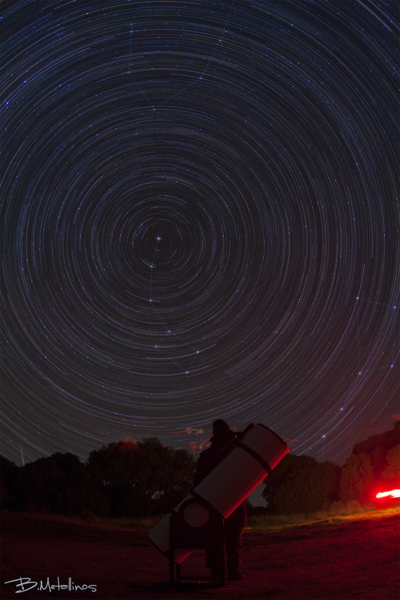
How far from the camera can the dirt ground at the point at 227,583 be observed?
5766mm

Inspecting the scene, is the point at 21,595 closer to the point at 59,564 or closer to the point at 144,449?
the point at 59,564

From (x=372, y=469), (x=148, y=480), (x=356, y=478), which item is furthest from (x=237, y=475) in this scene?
(x=372, y=469)

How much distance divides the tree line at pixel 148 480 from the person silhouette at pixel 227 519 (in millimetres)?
14289

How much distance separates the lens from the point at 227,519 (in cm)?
677

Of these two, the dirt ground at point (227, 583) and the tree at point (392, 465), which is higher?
the tree at point (392, 465)

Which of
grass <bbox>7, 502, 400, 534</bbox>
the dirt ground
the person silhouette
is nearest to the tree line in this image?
grass <bbox>7, 502, 400, 534</bbox>

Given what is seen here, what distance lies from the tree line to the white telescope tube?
1498 cm

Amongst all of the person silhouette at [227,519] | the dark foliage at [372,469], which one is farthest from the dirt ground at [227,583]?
the dark foliage at [372,469]

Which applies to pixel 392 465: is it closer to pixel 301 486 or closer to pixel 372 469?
pixel 372 469

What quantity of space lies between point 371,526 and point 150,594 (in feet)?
23.4

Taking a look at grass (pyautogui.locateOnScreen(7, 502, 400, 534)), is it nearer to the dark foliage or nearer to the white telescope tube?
the dark foliage

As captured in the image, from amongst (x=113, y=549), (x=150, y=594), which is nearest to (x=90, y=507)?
(x=113, y=549)

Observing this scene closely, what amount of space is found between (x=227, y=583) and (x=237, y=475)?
5.44ft

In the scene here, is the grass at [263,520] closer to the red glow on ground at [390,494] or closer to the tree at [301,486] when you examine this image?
the red glow on ground at [390,494]
